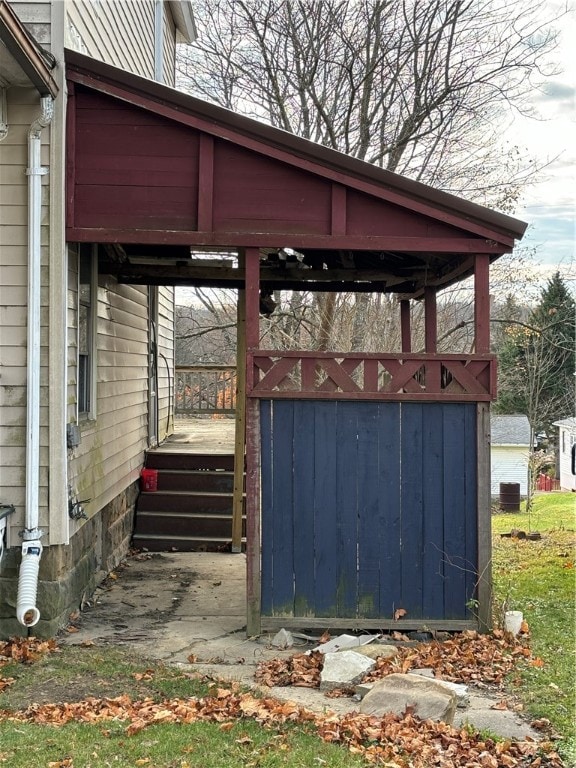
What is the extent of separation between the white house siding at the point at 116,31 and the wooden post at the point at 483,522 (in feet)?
15.4

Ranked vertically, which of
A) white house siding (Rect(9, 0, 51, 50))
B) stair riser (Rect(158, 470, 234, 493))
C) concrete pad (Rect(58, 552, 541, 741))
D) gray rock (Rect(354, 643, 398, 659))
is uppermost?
white house siding (Rect(9, 0, 51, 50))

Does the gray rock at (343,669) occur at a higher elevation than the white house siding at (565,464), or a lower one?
higher

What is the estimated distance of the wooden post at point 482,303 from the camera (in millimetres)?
6734

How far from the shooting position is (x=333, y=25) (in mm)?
17422

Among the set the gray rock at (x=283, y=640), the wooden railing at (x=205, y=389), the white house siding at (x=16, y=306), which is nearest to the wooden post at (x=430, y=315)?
the gray rock at (x=283, y=640)

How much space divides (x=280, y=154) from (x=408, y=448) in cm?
268

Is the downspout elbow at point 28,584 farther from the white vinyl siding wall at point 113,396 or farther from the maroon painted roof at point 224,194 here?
the maroon painted roof at point 224,194

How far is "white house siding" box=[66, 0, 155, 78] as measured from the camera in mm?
7121

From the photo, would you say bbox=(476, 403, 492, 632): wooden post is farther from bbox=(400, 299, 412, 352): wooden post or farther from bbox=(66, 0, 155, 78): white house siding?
bbox=(66, 0, 155, 78): white house siding

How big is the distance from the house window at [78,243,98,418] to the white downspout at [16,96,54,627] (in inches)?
44.5

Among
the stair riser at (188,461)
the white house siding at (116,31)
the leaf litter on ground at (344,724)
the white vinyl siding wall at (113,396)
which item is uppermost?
the white house siding at (116,31)

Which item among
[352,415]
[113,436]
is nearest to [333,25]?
[113,436]

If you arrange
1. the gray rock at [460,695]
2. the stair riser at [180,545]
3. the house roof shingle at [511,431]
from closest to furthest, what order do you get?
the gray rock at [460,695]
the stair riser at [180,545]
the house roof shingle at [511,431]

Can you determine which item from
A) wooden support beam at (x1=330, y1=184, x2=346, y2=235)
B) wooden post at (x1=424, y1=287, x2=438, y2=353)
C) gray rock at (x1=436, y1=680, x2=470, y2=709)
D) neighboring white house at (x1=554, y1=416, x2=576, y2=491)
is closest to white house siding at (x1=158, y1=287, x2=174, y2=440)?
wooden post at (x1=424, y1=287, x2=438, y2=353)
